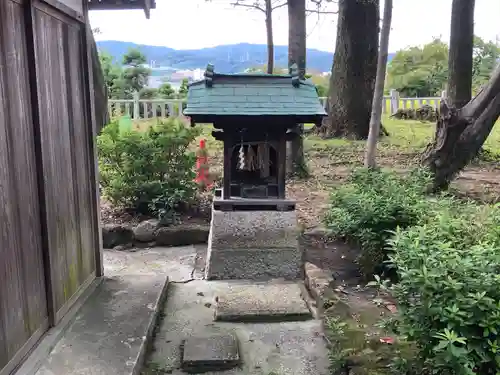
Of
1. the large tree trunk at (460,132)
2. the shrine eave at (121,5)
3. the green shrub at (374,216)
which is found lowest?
the green shrub at (374,216)

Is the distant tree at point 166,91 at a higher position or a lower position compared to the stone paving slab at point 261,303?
higher

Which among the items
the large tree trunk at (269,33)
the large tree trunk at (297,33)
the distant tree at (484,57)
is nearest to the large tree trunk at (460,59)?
the large tree trunk at (297,33)

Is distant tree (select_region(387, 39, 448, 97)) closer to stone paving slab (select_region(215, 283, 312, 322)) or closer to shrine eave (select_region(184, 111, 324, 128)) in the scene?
shrine eave (select_region(184, 111, 324, 128))

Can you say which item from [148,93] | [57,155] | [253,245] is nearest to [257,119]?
[253,245]

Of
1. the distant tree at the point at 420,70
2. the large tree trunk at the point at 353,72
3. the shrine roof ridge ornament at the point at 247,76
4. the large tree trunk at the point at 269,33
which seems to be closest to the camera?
the shrine roof ridge ornament at the point at 247,76

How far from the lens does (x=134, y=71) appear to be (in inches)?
620

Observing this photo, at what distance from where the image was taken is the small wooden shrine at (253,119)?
4.54m

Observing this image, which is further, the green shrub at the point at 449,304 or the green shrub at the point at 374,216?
the green shrub at the point at 374,216

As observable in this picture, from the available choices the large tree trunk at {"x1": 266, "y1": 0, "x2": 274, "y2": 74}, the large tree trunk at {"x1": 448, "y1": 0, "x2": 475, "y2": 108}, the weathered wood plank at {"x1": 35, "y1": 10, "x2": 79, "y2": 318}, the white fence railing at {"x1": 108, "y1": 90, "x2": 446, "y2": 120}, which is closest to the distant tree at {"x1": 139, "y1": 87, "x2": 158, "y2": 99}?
the white fence railing at {"x1": 108, "y1": 90, "x2": 446, "y2": 120}

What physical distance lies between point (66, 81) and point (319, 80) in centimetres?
1860

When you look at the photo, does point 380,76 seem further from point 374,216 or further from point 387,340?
point 387,340

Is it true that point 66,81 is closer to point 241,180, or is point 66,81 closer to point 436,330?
point 241,180

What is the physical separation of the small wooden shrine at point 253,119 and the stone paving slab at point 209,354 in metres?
1.64

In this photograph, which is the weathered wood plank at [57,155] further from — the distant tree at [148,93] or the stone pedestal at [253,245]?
the distant tree at [148,93]
